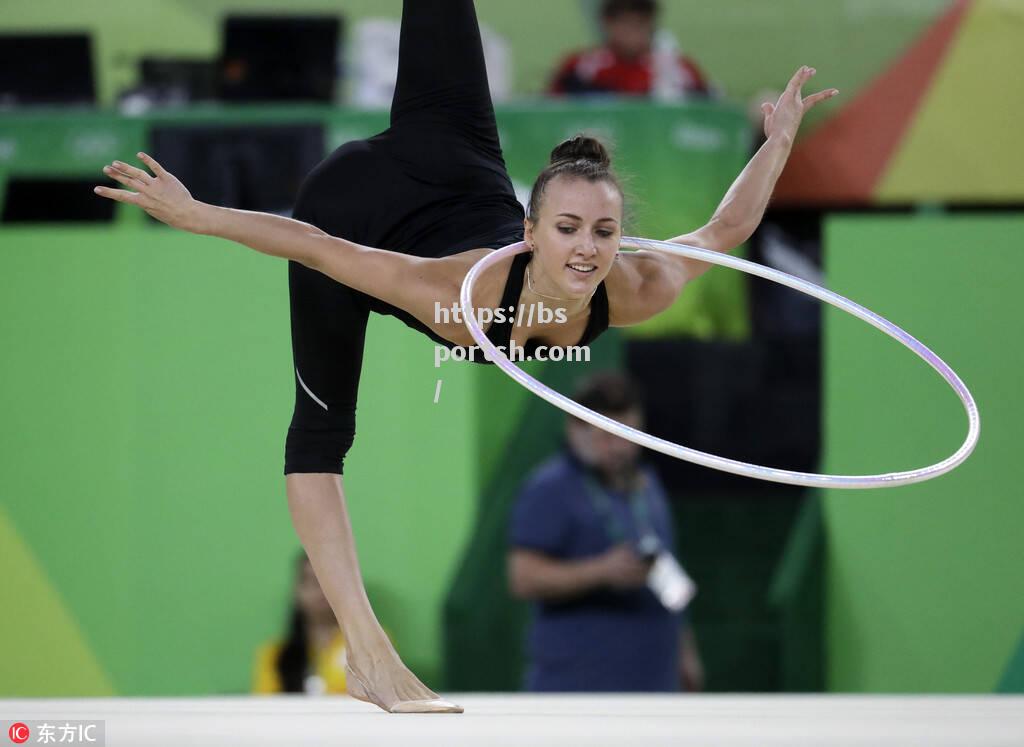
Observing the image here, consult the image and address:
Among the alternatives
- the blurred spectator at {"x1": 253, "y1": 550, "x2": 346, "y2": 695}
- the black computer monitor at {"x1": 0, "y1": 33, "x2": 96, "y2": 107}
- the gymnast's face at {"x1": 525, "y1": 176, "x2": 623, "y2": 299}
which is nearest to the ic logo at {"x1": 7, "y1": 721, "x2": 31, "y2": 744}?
the gymnast's face at {"x1": 525, "y1": 176, "x2": 623, "y2": 299}

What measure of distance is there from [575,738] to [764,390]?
263 cm

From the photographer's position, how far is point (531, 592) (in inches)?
187

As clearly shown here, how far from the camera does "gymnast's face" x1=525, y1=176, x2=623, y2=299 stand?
2.99 m

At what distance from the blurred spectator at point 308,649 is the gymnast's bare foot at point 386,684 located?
1414mm

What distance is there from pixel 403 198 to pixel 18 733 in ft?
4.19

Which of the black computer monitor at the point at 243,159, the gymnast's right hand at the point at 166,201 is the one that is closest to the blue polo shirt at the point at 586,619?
the black computer monitor at the point at 243,159

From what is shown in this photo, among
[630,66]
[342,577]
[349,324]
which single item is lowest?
[342,577]

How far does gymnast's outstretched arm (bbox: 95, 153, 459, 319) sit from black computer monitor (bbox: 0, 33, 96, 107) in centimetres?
307

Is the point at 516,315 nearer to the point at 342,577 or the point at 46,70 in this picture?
the point at 342,577

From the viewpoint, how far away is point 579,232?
2.99 metres

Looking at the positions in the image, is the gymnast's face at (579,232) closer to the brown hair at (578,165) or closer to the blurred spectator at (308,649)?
the brown hair at (578,165)

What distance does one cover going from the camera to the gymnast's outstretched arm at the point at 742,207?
3.31 metres

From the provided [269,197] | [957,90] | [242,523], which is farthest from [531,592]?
[957,90]

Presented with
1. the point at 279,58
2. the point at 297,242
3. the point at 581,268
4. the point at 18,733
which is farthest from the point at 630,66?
the point at 18,733
